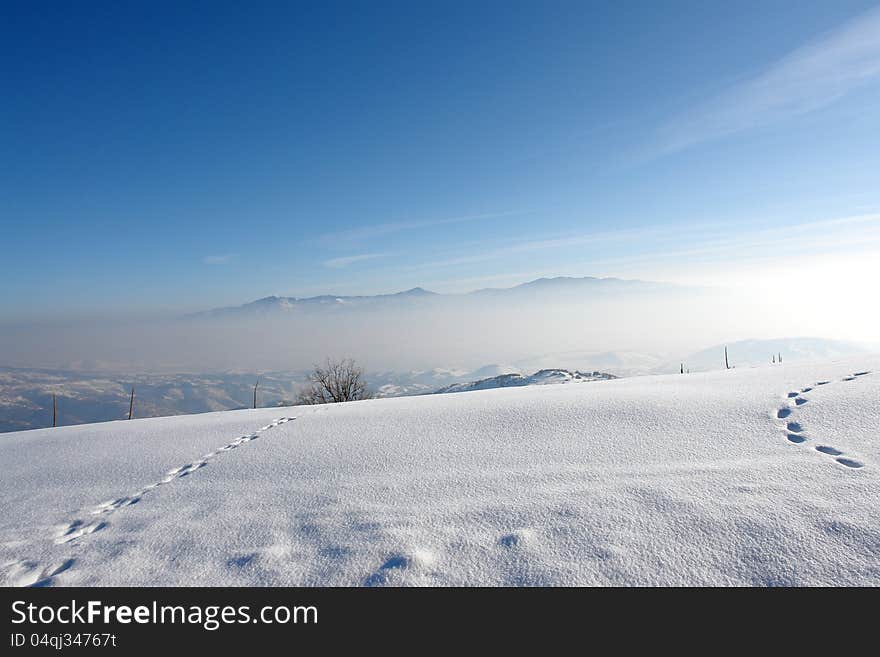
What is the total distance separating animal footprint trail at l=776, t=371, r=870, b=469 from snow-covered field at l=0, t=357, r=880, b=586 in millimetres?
38

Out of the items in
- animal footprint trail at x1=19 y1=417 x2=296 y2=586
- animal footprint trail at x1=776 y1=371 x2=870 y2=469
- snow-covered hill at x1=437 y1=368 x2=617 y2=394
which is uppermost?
animal footprint trail at x1=776 y1=371 x2=870 y2=469

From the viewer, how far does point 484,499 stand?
14.2 ft

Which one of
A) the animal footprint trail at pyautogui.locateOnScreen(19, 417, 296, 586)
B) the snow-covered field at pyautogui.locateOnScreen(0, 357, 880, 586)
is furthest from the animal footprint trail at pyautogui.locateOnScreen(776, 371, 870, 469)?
the animal footprint trail at pyautogui.locateOnScreen(19, 417, 296, 586)

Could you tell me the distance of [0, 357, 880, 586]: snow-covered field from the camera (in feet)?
10.4

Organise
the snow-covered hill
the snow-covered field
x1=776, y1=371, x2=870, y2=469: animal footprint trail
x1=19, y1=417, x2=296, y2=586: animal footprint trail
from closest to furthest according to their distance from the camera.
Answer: the snow-covered field
x1=19, y1=417, x2=296, y2=586: animal footprint trail
x1=776, y1=371, x2=870, y2=469: animal footprint trail
the snow-covered hill

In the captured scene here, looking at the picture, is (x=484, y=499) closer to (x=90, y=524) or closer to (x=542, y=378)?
(x=90, y=524)

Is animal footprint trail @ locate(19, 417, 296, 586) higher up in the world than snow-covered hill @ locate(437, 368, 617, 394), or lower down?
higher up

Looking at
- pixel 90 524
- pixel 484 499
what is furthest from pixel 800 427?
pixel 90 524

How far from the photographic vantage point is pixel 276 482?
5.22 m

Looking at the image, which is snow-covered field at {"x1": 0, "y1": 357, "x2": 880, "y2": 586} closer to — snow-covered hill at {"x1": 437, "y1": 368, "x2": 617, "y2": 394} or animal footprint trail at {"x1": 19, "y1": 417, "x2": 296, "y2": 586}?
animal footprint trail at {"x1": 19, "y1": 417, "x2": 296, "y2": 586}

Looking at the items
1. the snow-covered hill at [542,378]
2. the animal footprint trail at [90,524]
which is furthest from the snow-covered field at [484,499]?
the snow-covered hill at [542,378]

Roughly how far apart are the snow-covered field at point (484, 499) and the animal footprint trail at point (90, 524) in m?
0.03

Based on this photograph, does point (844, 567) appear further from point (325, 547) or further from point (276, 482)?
point (276, 482)
